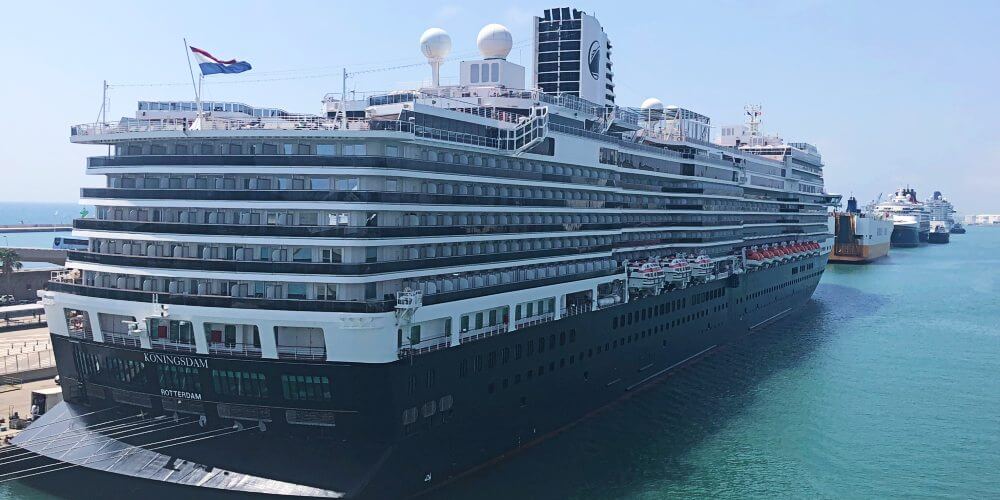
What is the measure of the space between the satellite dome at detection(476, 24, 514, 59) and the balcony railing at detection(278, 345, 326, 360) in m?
25.4

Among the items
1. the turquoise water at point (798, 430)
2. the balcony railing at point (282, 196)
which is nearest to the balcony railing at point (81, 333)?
the balcony railing at point (282, 196)

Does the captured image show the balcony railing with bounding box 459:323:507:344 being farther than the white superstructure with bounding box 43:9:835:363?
Yes

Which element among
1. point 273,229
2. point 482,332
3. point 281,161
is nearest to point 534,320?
point 482,332

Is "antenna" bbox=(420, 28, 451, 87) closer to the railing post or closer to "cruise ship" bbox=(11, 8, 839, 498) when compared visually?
"cruise ship" bbox=(11, 8, 839, 498)

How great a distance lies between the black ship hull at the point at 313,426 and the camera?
27.8 meters

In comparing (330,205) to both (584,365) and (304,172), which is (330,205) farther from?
(584,365)

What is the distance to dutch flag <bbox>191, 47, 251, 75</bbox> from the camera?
31.4 metres

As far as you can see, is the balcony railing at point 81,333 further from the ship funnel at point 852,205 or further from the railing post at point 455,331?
the ship funnel at point 852,205

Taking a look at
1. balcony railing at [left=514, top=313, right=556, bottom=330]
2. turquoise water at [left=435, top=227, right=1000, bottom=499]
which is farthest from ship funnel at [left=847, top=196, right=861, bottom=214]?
balcony railing at [left=514, top=313, right=556, bottom=330]

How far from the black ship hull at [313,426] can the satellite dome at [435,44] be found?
17.8m

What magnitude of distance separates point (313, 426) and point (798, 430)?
27579 mm

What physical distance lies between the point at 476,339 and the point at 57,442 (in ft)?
54.6

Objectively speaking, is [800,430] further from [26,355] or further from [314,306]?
[26,355]

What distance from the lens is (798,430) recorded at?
141ft
